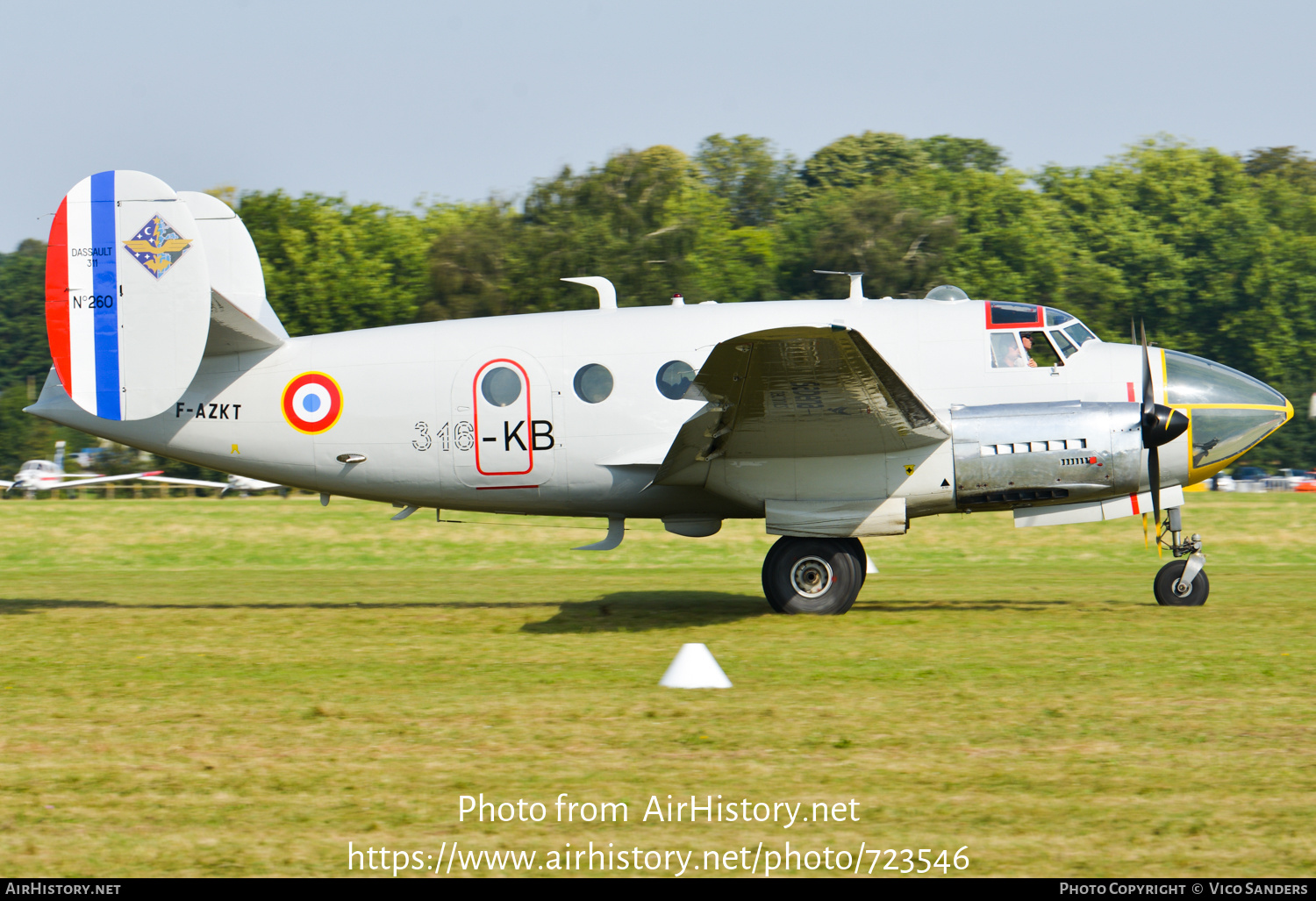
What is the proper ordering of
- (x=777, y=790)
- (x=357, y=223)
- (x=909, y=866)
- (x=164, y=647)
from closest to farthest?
(x=909, y=866) < (x=777, y=790) < (x=164, y=647) < (x=357, y=223)

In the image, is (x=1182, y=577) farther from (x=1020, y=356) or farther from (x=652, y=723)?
(x=652, y=723)

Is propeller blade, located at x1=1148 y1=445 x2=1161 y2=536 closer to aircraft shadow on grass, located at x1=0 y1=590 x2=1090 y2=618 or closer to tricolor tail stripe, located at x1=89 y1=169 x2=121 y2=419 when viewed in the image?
aircraft shadow on grass, located at x1=0 y1=590 x2=1090 y2=618

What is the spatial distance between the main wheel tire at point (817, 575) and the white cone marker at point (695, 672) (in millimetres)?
3933

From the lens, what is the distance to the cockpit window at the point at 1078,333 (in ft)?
46.8

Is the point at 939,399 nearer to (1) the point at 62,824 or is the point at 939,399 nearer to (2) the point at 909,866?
(2) the point at 909,866

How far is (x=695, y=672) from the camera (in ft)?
33.3

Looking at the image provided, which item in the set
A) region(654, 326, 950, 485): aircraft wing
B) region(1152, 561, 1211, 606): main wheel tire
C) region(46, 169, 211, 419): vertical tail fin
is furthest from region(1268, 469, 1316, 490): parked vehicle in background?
region(46, 169, 211, 419): vertical tail fin

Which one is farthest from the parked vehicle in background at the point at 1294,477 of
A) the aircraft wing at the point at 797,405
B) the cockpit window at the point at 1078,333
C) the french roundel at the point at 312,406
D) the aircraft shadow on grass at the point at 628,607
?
the french roundel at the point at 312,406

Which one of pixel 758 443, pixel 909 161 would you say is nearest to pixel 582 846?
pixel 758 443

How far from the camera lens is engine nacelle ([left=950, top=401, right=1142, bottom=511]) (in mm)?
13297

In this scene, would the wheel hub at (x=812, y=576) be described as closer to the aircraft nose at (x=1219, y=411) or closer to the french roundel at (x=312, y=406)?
the aircraft nose at (x=1219, y=411)

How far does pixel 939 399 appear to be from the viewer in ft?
45.9

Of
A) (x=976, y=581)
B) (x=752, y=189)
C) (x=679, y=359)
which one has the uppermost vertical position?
(x=752, y=189)

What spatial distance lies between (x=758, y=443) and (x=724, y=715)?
5.02 meters
